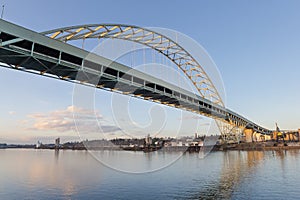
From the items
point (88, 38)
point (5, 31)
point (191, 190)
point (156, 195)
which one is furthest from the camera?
point (88, 38)

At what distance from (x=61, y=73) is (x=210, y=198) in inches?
451

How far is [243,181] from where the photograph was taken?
17.1 metres

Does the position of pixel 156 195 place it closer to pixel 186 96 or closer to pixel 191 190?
pixel 191 190

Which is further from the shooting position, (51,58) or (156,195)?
(156,195)

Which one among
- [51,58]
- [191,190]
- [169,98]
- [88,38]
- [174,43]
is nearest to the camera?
[51,58]

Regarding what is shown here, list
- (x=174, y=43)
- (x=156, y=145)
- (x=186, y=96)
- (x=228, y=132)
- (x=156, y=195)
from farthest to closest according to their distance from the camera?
1. (x=156, y=145)
2. (x=228, y=132)
3. (x=174, y=43)
4. (x=186, y=96)
5. (x=156, y=195)

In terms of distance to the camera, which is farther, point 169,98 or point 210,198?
point 169,98

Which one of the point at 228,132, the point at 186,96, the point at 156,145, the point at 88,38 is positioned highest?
the point at 88,38

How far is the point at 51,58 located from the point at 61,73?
172 centimetres

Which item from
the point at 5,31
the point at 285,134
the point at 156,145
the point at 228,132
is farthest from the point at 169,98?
the point at 285,134

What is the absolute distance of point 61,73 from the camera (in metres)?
12.6

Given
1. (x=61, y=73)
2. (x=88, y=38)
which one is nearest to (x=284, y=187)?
(x=61, y=73)

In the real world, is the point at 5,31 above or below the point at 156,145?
above

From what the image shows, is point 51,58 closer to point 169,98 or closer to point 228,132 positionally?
point 169,98
